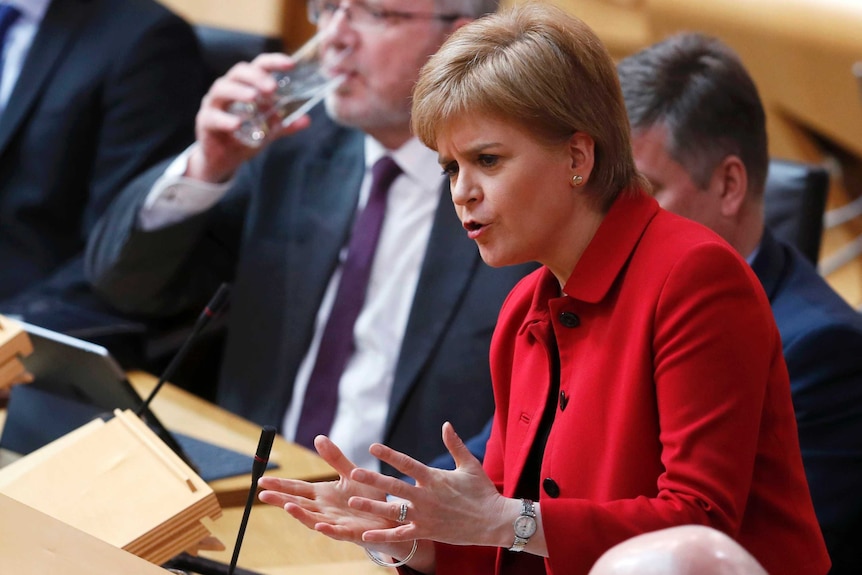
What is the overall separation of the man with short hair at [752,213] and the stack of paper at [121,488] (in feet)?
2.68

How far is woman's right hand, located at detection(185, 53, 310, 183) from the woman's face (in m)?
1.06

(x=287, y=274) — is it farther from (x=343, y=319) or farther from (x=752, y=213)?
(x=752, y=213)

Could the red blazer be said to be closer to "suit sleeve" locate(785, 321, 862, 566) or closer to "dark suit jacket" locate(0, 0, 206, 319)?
"suit sleeve" locate(785, 321, 862, 566)

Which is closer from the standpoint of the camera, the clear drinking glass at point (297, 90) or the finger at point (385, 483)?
the finger at point (385, 483)

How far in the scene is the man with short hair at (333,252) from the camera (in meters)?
2.06

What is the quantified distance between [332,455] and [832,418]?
0.81 m

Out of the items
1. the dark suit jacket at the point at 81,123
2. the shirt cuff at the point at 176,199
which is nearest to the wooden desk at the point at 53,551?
the shirt cuff at the point at 176,199

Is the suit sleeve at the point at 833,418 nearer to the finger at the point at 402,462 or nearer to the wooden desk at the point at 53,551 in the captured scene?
the finger at the point at 402,462

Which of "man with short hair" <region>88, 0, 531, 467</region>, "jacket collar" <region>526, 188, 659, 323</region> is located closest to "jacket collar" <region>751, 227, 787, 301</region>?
"man with short hair" <region>88, 0, 531, 467</region>

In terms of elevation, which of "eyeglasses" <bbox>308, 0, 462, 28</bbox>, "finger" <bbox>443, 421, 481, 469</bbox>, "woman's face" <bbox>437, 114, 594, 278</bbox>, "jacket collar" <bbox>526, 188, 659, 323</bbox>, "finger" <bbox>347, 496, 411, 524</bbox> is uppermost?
"woman's face" <bbox>437, 114, 594, 278</bbox>

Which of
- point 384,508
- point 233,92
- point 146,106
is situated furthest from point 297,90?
point 384,508

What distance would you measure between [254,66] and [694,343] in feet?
4.33

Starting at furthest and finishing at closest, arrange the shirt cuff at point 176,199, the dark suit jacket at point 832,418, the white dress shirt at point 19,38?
the white dress shirt at point 19,38, the shirt cuff at point 176,199, the dark suit jacket at point 832,418

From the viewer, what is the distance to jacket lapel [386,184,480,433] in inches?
81.0
